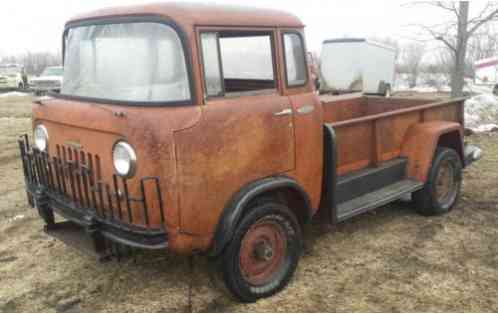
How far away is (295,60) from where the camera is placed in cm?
383

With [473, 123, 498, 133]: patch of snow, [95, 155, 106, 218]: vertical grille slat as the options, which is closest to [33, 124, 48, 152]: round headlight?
[95, 155, 106, 218]: vertical grille slat

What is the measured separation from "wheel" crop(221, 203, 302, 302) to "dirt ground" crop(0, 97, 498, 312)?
0.45 feet

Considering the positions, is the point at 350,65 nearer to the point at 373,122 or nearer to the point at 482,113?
the point at 482,113

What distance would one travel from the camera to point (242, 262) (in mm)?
3611

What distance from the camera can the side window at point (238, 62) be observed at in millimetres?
3252

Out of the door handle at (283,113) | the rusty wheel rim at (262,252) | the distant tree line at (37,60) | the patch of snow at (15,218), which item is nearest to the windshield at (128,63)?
the door handle at (283,113)

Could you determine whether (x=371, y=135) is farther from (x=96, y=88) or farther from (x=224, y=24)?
(x=96, y=88)

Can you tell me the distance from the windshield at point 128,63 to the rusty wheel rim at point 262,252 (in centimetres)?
120

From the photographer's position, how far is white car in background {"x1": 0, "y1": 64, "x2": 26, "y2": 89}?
2813 cm

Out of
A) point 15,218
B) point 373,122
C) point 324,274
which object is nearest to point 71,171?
point 324,274

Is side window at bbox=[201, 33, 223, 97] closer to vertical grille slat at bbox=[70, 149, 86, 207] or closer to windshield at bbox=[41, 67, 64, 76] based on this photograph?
vertical grille slat at bbox=[70, 149, 86, 207]

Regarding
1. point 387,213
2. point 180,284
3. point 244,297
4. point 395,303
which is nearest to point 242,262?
point 244,297

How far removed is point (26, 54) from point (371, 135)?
52020 millimetres

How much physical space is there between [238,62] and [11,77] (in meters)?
28.7
